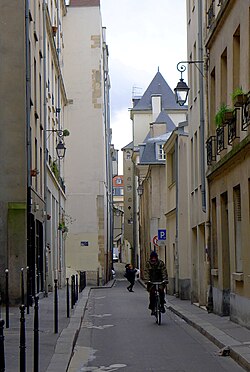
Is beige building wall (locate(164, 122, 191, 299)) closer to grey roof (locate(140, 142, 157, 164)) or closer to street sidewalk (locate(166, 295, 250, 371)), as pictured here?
street sidewalk (locate(166, 295, 250, 371))

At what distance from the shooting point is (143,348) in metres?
13.8

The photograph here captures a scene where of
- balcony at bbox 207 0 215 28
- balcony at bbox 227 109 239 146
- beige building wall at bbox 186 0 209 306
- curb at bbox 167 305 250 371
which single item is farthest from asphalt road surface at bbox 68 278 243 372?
balcony at bbox 207 0 215 28

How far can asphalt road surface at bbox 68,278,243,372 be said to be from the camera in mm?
11461

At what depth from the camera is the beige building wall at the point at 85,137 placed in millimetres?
54469

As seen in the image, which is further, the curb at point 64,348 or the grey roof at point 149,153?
the grey roof at point 149,153

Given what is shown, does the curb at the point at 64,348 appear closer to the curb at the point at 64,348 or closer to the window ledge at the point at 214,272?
the curb at the point at 64,348

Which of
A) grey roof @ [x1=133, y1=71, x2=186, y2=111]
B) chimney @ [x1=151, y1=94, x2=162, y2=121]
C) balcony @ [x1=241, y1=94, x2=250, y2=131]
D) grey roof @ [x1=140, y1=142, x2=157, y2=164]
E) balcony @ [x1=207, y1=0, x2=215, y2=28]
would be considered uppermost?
grey roof @ [x1=133, y1=71, x2=186, y2=111]

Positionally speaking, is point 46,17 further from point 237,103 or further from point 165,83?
point 165,83

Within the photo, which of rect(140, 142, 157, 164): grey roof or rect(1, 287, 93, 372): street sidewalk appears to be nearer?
rect(1, 287, 93, 372): street sidewalk

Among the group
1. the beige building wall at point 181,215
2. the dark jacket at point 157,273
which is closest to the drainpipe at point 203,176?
the dark jacket at point 157,273

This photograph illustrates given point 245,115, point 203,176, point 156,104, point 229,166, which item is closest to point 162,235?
point 203,176

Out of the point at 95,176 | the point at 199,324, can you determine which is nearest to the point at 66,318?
the point at 199,324

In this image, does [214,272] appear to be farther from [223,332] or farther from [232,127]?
[223,332]

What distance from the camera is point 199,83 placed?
78.1ft
